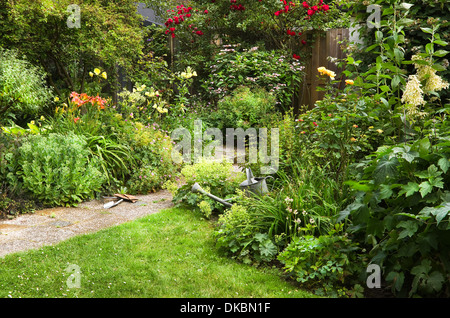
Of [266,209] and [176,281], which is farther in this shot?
[266,209]

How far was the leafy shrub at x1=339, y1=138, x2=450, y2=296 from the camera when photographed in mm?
2496

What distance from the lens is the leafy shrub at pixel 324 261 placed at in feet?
9.46

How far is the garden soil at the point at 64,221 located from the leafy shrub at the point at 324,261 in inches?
80.0

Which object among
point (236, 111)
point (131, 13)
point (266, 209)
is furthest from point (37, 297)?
point (131, 13)

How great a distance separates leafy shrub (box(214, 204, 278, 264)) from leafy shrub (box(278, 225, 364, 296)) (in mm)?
200

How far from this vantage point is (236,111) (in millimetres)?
7809

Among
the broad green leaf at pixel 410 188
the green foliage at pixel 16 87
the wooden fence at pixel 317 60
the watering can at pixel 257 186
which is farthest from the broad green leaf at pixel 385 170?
the wooden fence at pixel 317 60

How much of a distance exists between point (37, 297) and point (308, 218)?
82.6 inches

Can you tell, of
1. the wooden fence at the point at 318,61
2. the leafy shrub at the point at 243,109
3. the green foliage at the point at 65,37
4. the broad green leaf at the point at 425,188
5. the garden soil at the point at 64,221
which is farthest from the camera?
the wooden fence at the point at 318,61

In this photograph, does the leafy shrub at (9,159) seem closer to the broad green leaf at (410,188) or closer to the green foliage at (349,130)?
the green foliage at (349,130)

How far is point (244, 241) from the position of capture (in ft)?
11.3

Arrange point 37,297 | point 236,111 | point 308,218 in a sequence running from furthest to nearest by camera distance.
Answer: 1. point 236,111
2. point 308,218
3. point 37,297

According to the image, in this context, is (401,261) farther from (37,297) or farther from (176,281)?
(37,297)

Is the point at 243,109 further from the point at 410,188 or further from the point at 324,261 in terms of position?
the point at 410,188
